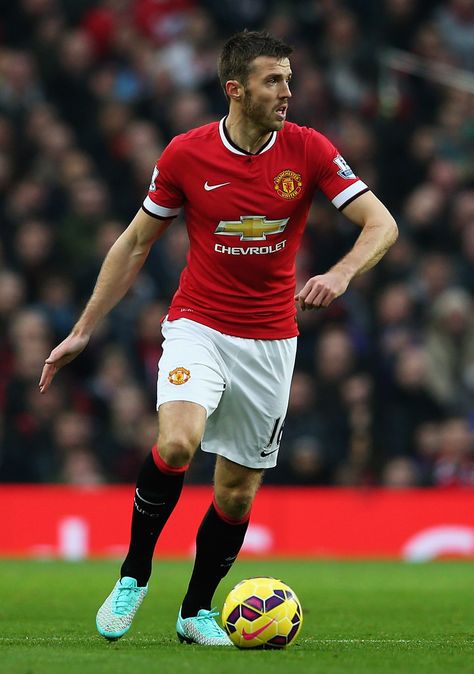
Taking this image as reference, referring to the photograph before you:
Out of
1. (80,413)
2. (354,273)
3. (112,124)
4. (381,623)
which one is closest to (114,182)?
(112,124)

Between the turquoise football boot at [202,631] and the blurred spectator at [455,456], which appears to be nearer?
the turquoise football boot at [202,631]

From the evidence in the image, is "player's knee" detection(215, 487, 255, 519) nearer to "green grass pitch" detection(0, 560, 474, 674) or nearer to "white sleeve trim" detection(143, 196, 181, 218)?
"green grass pitch" detection(0, 560, 474, 674)

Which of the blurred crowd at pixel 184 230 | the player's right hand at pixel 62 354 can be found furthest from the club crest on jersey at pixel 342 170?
the blurred crowd at pixel 184 230

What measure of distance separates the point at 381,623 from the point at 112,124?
28.0 ft

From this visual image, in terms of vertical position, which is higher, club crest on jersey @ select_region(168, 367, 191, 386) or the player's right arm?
the player's right arm

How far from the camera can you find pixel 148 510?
6.04 m

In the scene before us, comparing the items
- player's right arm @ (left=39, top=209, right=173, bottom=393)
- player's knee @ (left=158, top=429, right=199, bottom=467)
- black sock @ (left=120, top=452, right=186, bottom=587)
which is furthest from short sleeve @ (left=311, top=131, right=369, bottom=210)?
black sock @ (left=120, top=452, right=186, bottom=587)

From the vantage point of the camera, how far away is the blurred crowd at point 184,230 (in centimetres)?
1287

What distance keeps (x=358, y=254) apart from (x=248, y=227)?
0.56 meters

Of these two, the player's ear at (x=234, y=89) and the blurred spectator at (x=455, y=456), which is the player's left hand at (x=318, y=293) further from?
the blurred spectator at (x=455, y=456)

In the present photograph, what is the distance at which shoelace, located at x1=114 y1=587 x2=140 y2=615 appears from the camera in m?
5.93

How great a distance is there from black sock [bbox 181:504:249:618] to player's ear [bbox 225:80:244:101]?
5.95 ft

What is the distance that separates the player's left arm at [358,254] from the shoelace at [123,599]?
141 cm

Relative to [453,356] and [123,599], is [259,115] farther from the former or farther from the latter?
[453,356]
